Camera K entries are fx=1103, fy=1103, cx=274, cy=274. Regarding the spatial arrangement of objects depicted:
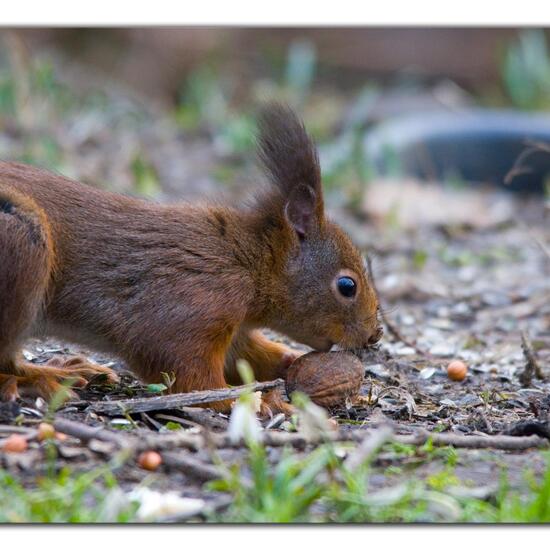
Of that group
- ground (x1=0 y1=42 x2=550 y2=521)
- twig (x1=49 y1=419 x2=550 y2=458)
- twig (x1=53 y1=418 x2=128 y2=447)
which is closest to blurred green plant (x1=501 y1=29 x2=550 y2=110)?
ground (x1=0 y1=42 x2=550 y2=521)

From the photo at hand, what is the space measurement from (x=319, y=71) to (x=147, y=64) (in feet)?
7.72

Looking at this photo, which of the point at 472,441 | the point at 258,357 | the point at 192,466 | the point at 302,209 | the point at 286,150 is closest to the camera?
the point at 192,466

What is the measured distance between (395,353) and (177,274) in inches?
66.5

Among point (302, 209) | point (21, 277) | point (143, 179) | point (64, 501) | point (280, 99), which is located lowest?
point (64, 501)

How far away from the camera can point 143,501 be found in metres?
3.33

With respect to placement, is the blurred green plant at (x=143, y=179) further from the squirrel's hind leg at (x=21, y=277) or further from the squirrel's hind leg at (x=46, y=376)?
the squirrel's hind leg at (x=21, y=277)

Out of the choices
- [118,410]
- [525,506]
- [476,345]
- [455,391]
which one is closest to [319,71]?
[476,345]

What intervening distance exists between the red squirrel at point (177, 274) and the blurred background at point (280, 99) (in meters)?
1.32

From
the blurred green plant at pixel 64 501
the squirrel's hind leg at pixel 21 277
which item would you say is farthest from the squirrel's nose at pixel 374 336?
the blurred green plant at pixel 64 501

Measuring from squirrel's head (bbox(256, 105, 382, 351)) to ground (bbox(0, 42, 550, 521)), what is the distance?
0.34 metres

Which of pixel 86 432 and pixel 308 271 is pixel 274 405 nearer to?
pixel 308 271

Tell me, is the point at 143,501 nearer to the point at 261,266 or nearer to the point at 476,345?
the point at 261,266

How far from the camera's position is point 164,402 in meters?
4.24

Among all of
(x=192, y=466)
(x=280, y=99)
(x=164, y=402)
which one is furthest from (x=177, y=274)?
(x=280, y=99)
